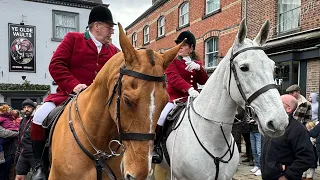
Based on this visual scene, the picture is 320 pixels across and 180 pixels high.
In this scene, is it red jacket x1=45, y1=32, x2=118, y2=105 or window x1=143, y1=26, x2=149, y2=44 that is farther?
window x1=143, y1=26, x2=149, y2=44

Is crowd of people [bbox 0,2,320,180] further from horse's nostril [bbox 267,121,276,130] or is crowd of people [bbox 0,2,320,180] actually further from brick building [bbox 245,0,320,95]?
brick building [bbox 245,0,320,95]

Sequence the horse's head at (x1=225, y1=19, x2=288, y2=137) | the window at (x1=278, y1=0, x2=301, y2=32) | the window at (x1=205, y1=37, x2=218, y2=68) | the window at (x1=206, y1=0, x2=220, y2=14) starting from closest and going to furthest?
the horse's head at (x1=225, y1=19, x2=288, y2=137), the window at (x1=278, y1=0, x2=301, y2=32), the window at (x1=206, y1=0, x2=220, y2=14), the window at (x1=205, y1=37, x2=218, y2=68)

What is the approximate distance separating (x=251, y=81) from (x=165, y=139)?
1863mm

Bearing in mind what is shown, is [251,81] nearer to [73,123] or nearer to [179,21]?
[73,123]

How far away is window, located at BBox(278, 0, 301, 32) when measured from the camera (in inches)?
423

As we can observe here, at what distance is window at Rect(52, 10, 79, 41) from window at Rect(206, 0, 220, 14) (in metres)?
8.15

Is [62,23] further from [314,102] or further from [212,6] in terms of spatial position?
[314,102]

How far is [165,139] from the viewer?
4449 millimetres

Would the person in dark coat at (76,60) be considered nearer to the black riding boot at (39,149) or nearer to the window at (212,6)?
the black riding boot at (39,149)

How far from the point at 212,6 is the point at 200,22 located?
1.19m

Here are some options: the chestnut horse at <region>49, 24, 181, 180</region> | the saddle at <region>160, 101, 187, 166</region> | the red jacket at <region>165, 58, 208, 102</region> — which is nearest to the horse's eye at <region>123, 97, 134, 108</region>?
the chestnut horse at <region>49, 24, 181, 180</region>

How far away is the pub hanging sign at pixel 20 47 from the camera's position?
55.5ft

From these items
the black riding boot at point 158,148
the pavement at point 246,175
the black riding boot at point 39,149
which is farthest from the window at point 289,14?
the black riding boot at point 39,149

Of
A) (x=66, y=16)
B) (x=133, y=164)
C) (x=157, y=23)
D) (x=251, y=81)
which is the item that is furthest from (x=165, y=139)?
(x=157, y=23)
